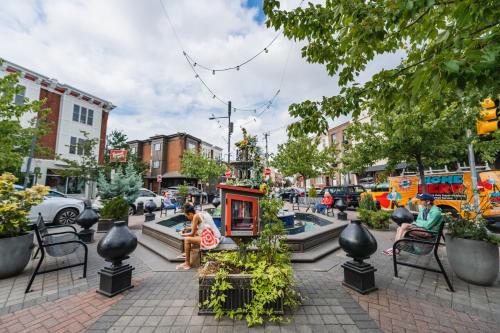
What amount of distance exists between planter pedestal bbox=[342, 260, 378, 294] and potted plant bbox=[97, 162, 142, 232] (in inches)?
317

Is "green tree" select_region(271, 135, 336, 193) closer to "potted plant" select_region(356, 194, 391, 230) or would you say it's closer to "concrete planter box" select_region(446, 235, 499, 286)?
"potted plant" select_region(356, 194, 391, 230)

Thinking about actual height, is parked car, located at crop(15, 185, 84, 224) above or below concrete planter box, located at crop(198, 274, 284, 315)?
above

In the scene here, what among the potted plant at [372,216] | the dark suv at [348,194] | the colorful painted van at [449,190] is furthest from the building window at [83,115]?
the colorful painted van at [449,190]

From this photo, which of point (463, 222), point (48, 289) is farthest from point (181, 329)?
point (463, 222)

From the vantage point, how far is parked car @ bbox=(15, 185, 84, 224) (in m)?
8.38

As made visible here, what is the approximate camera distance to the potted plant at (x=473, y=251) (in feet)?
11.5

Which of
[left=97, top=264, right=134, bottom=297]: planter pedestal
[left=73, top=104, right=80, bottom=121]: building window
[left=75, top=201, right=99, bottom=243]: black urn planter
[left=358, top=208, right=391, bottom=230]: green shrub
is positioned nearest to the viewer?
[left=97, top=264, right=134, bottom=297]: planter pedestal

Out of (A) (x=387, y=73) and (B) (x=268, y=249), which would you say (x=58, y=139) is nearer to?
(B) (x=268, y=249)

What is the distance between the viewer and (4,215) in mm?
3871

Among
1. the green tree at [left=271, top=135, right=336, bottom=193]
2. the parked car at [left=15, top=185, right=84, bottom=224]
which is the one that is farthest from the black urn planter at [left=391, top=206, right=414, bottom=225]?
the green tree at [left=271, top=135, right=336, bottom=193]

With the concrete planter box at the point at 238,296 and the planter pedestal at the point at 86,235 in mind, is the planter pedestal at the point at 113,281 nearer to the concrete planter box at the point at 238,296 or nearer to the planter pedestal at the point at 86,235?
the concrete planter box at the point at 238,296

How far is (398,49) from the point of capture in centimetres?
369

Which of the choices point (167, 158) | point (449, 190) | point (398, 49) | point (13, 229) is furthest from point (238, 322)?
point (167, 158)

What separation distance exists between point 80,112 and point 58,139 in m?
3.59
